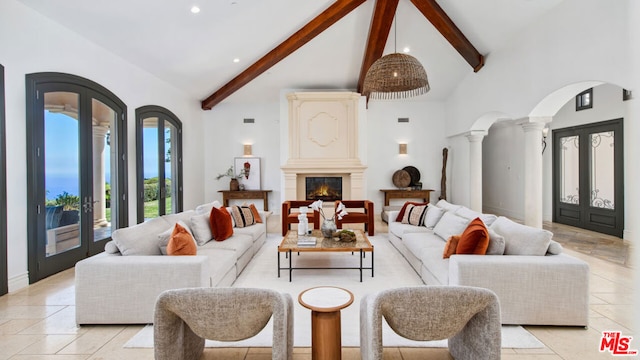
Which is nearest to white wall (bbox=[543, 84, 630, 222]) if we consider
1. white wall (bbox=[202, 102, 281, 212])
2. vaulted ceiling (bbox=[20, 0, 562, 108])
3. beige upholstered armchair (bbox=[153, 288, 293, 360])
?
vaulted ceiling (bbox=[20, 0, 562, 108])

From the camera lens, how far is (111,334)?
251 cm

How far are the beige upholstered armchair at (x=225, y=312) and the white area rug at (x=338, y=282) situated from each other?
0.72 meters

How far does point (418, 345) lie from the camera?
235 cm

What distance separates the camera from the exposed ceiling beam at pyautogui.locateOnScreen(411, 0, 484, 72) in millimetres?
5211

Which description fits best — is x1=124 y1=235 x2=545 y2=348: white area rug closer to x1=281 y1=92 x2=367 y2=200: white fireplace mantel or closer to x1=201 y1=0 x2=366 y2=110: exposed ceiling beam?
x1=281 y1=92 x2=367 y2=200: white fireplace mantel

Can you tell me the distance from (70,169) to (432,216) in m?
4.93

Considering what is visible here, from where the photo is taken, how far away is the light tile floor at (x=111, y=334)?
2.23 metres

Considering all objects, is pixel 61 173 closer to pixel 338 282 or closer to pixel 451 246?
pixel 338 282

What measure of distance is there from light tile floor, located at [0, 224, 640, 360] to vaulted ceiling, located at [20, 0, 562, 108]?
10.5 feet

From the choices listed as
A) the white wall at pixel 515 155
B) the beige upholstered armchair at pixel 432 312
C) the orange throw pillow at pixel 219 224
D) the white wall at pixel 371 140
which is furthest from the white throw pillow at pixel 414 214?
the white wall at pixel 515 155

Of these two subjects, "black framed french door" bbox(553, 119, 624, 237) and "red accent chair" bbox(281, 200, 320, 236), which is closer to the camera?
"red accent chair" bbox(281, 200, 320, 236)

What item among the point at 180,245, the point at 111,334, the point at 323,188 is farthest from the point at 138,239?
the point at 323,188

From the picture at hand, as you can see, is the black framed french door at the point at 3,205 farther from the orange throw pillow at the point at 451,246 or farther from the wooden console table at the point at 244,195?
the wooden console table at the point at 244,195

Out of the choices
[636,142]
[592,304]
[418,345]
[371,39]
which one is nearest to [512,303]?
[418,345]
